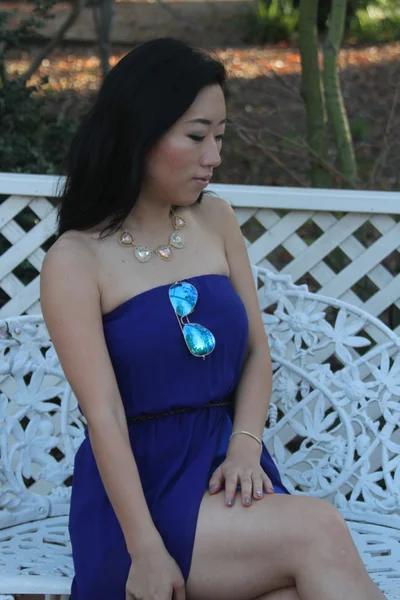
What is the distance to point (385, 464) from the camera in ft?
8.38

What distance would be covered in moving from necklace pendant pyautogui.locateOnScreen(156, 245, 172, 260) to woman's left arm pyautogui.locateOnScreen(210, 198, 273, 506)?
0.21 metres

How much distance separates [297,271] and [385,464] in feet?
2.25

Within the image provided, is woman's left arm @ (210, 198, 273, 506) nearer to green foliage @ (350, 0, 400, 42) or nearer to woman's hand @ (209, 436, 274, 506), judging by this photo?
woman's hand @ (209, 436, 274, 506)

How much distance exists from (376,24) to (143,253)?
7522 mm

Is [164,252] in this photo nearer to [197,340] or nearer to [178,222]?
[178,222]

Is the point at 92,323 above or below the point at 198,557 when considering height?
above

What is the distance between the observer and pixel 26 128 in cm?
407

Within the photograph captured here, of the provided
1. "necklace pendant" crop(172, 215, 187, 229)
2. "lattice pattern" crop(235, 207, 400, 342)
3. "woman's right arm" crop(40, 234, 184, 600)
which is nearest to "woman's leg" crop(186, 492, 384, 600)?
"woman's right arm" crop(40, 234, 184, 600)

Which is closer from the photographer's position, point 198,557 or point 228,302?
point 198,557

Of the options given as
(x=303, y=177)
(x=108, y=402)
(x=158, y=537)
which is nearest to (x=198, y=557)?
(x=158, y=537)

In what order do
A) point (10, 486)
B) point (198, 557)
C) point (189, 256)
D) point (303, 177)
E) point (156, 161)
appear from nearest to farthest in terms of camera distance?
point (198, 557) < point (156, 161) < point (189, 256) < point (10, 486) < point (303, 177)

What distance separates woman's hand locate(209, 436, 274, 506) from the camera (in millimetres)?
1953

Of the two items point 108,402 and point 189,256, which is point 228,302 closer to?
point 189,256

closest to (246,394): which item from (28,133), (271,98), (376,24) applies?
(28,133)
